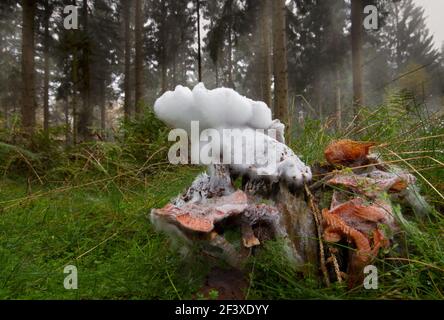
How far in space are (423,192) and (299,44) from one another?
52.2 feet

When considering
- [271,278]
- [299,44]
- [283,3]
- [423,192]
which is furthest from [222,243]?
[299,44]

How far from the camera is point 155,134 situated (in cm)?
532

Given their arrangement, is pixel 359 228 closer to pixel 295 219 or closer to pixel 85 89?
pixel 295 219

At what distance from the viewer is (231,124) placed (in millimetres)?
1534

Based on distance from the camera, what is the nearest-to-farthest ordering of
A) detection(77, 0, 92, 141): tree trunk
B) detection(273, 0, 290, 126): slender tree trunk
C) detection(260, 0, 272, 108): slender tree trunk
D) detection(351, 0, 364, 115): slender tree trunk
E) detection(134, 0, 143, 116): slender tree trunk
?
detection(273, 0, 290, 126): slender tree trunk < detection(351, 0, 364, 115): slender tree trunk < detection(134, 0, 143, 116): slender tree trunk < detection(260, 0, 272, 108): slender tree trunk < detection(77, 0, 92, 141): tree trunk

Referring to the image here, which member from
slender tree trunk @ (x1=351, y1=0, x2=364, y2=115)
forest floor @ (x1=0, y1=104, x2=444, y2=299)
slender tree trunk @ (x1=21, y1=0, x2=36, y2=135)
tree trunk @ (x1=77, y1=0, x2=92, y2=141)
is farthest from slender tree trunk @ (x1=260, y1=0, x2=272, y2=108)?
forest floor @ (x1=0, y1=104, x2=444, y2=299)

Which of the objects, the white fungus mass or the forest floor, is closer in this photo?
the forest floor

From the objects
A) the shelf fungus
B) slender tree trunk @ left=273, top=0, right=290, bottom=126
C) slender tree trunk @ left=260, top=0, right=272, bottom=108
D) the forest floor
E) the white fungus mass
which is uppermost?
slender tree trunk @ left=260, top=0, right=272, bottom=108

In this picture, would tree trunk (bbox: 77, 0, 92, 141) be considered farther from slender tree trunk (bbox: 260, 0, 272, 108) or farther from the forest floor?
the forest floor

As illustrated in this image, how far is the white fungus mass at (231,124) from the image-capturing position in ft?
4.80

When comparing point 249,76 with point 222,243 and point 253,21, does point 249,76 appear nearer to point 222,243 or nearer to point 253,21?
point 253,21

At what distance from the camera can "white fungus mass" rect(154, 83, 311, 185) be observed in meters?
1.46

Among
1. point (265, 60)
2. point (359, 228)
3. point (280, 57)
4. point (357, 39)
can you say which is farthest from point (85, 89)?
point (359, 228)

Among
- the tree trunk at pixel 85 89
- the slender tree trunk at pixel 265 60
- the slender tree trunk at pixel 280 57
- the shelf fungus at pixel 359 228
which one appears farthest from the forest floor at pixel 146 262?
the tree trunk at pixel 85 89
